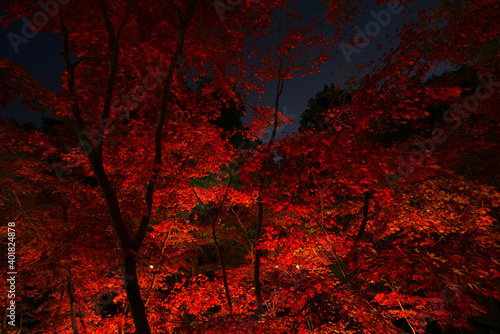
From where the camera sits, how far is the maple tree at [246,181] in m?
4.60

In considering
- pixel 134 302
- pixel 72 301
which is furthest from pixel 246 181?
pixel 72 301

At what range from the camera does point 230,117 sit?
17250 millimetres

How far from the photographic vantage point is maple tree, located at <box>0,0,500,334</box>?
4.60 meters

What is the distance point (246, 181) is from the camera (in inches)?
246

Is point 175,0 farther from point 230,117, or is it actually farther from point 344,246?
point 230,117
